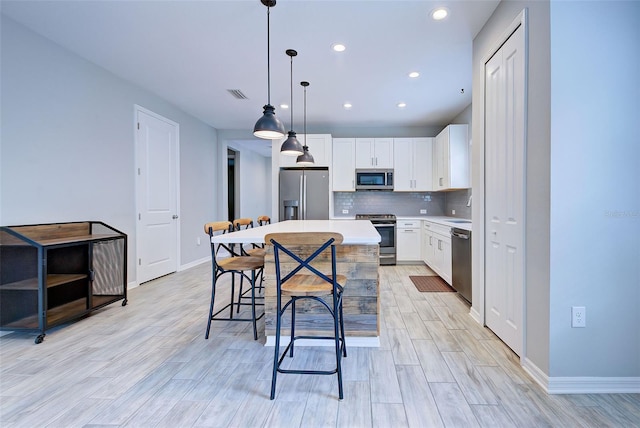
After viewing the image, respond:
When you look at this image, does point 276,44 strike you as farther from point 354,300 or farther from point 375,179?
point 375,179

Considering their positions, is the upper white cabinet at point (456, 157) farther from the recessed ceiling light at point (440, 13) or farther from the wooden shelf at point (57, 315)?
the wooden shelf at point (57, 315)

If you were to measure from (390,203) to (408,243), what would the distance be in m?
0.96

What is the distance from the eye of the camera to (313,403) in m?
1.56

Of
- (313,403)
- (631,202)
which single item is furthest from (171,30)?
(631,202)

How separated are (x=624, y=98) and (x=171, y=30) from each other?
332cm

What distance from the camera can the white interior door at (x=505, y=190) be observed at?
6.30 feet

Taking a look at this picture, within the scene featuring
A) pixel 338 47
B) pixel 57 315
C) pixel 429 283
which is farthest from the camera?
pixel 429 283

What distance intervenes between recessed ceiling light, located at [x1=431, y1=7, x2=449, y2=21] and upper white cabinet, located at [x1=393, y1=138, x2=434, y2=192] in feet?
9.74

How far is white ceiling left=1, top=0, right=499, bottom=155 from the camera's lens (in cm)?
232

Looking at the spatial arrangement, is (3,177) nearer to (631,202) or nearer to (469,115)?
(631,202)

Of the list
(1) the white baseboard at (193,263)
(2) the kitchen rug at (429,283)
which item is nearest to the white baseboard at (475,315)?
(2) the kitchen rug at (429,283)

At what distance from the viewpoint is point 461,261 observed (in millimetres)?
3252

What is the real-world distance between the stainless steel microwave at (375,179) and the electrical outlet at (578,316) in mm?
3844

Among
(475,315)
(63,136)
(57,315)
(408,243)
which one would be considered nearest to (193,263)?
(57,315)
